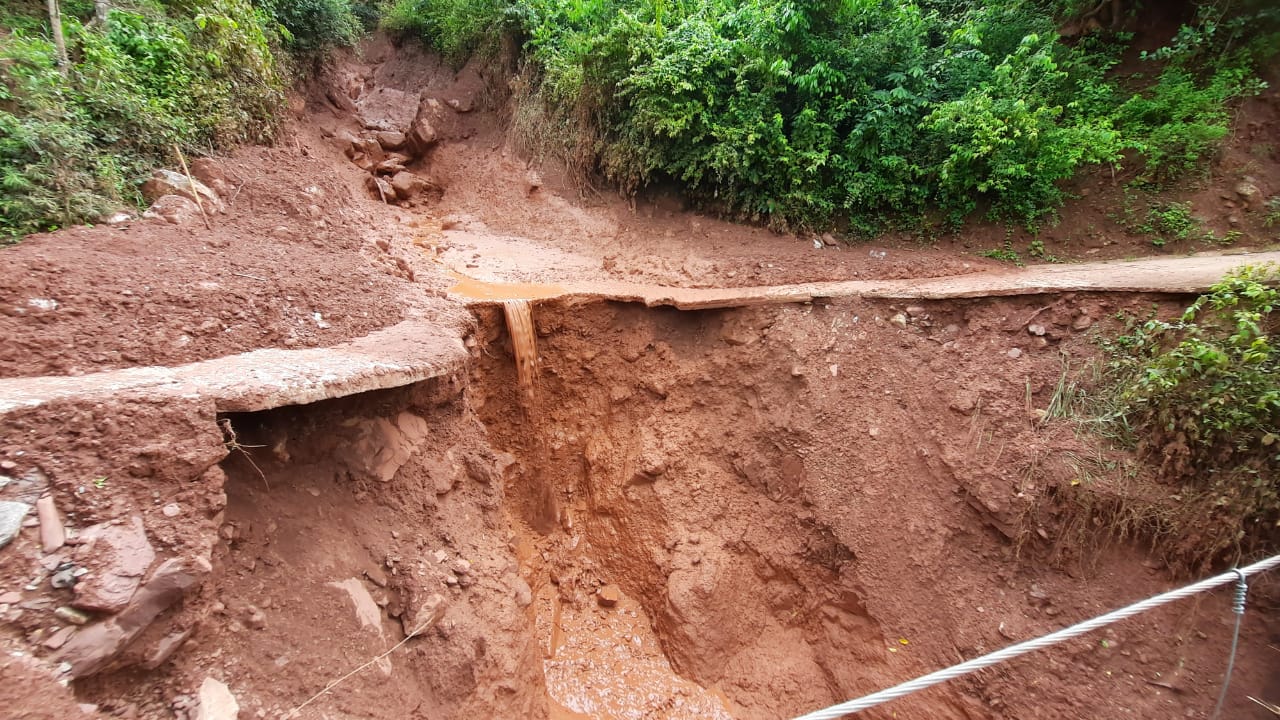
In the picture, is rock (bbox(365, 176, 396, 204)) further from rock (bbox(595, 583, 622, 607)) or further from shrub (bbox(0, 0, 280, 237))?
rock (bbox(595, 583, 622, 607))

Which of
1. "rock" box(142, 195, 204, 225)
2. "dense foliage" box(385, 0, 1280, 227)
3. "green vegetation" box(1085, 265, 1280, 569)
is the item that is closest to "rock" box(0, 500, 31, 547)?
"rock" box(142, 195, 204, 225)

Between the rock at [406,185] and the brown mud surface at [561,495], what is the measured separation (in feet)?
5.07

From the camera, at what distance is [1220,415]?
9.94 ft

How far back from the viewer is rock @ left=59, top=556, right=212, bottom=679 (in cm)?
188

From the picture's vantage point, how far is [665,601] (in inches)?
196

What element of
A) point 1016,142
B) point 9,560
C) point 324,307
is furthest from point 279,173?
point 1016,142

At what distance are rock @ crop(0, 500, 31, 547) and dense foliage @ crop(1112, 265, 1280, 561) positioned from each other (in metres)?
5.77

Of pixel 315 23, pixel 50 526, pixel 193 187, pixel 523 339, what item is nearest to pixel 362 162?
pixel 315 23

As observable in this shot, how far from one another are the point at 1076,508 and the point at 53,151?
763cm

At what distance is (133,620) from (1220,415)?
5634 millimetres

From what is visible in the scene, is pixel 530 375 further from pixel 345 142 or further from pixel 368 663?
pixel 345 142

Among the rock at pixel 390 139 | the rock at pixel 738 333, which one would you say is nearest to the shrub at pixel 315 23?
the rock at pixel 390 139

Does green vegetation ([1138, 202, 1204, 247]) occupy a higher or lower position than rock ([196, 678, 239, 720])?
higher

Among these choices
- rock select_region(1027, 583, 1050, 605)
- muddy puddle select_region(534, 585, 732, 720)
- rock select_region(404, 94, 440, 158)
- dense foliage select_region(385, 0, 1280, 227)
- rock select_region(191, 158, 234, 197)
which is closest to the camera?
rock select_region(1027, 583, 1050, 605)
